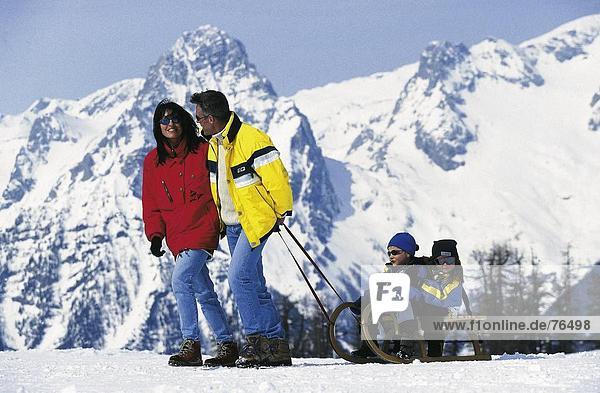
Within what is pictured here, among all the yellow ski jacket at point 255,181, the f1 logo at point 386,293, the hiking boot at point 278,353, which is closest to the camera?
the yellow ski jacket at point 255,181

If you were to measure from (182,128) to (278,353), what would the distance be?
2.25 meters

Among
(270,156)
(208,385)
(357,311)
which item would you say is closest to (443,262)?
(357,311)

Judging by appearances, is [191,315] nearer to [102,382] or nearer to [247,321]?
[247,321]

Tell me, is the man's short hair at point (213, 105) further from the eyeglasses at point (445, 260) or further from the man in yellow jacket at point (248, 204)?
the eyeglasses at point (445, 260)

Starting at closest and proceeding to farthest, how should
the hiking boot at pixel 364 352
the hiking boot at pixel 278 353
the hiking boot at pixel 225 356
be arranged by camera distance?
the hiking boot at pixel 278 353, the hiking boot at pixel 225 356, the hiking boot at pixel 364 352

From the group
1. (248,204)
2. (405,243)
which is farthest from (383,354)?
(248,204)

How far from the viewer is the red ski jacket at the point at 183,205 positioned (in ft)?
26.8

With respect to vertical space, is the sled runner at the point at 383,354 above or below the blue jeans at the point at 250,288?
below

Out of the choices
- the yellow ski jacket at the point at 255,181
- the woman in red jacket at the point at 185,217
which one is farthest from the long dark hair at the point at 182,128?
the yellow ski jacket at the point at 255,181

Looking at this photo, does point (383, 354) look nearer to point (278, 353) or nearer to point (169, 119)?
point (278, 353)

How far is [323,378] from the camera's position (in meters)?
6.95

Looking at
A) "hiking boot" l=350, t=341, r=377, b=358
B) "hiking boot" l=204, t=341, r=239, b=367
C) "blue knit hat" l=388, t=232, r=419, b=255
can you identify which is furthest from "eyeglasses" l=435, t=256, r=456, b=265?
"hiking boot" l=204, t=341, r=239, b=367

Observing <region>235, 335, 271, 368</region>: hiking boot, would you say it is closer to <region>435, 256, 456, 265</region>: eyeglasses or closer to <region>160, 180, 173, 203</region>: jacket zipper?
<region>160, 180, 173, 203</region>: jacket zipper

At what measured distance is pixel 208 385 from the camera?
→ 651cm
